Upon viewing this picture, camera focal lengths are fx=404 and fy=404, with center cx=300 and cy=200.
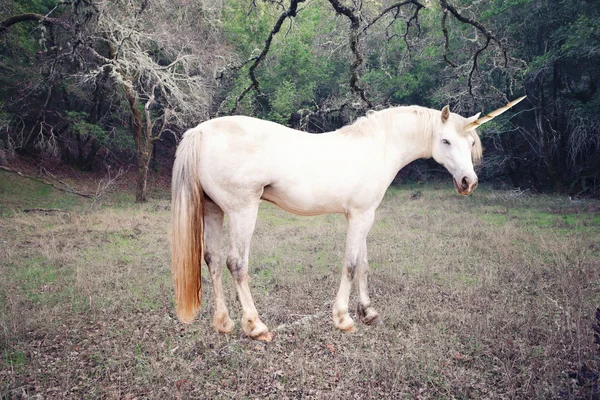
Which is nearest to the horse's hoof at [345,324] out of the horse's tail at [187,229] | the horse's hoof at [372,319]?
the horse's hoof at [372,319]

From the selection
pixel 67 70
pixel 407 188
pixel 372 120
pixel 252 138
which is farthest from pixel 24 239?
pixel 407 188

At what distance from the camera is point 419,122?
13.5 ft

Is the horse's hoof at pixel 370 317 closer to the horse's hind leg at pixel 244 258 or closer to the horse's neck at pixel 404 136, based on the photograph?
the horse's hind leg at pixel 244 258

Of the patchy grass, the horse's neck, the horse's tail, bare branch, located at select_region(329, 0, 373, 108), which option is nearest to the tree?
the patchy grass

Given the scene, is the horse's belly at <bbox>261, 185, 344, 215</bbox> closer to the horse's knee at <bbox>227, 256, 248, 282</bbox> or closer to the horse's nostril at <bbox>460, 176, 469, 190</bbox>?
the horse's knee at <bbox>227, 256, 248, 282</bbox>

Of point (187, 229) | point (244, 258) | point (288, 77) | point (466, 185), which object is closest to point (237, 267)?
point (244, 258)

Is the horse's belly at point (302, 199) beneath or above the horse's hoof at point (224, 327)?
above

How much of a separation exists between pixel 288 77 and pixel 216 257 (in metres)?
17.0

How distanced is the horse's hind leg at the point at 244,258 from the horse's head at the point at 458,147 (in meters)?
1.92

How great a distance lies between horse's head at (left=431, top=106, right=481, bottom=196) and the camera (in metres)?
3.88

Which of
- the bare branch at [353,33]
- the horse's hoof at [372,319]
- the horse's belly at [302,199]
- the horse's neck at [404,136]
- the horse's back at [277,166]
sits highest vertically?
the bare branch at [353,33]

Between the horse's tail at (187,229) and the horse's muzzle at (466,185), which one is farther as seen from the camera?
the horse's muzzle at (466,185)

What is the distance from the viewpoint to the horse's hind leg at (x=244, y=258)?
12.0 ft

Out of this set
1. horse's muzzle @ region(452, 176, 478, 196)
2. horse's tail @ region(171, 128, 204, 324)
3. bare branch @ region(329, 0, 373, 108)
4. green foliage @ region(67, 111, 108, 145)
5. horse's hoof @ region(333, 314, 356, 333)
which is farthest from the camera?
green foliage @ region(67, 111, 108, 145)
